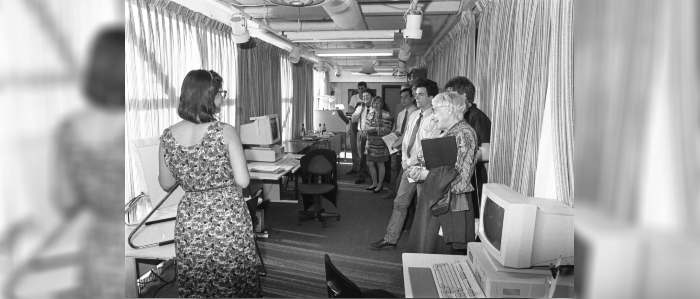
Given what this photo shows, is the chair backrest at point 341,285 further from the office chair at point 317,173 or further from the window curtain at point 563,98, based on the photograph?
the office chair at point 317,173

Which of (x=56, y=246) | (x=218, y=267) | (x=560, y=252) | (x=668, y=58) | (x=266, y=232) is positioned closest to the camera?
(x=668, y=58)

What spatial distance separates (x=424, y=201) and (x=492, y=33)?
7.44 ft

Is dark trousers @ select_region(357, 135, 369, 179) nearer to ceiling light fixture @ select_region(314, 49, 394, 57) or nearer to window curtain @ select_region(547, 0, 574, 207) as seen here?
ceiling light fixture @ select_region(314, 49, 394, 57)

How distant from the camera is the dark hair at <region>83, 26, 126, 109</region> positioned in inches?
21.1

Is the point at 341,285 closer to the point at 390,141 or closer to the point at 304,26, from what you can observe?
the point at 390,141

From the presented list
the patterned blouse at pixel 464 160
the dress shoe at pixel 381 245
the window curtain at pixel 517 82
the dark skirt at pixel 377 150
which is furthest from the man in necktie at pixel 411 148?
the dark skirt at pixel 377 150

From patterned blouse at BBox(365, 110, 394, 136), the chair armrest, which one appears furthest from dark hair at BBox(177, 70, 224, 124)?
patterned blouse at BBox(365, 110, 394, 136)

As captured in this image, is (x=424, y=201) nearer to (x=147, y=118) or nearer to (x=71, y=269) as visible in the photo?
(x=71, y=269)

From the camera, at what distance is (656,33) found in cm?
45

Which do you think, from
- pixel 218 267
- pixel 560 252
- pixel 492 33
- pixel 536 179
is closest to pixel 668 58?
pixel 560 252

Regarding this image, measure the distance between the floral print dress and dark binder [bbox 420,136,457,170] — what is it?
3.76ft

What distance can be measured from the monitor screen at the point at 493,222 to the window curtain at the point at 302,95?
818 centimetres

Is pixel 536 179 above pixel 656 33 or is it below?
below

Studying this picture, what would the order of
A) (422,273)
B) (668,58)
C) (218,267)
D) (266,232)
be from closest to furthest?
1. (668,58)
2. (422,273)
3. (218,267)
4. (266,232)
